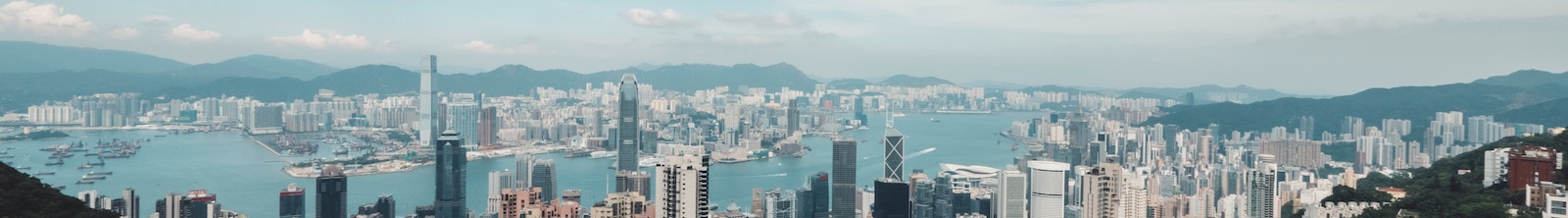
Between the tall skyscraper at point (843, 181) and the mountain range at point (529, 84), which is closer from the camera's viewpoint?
the tall skyscraper at point (843, 181)

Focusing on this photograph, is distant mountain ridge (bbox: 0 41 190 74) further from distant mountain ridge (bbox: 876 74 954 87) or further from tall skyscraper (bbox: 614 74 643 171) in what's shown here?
distant mountain ridge (bbox: 876 74 954 87)

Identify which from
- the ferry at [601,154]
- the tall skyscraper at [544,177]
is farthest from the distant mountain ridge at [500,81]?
the tall skyscraper at [544,177]

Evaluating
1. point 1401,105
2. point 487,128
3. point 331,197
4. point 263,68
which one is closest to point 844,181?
point 331,197

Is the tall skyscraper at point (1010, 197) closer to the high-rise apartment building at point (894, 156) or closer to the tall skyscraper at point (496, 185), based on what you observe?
the high-rise apartment building at point (894, 156)

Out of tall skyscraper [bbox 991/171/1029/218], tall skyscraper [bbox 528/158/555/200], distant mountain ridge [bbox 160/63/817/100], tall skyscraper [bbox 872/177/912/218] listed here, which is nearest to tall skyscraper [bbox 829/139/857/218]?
tall skyscraper [bbox 872/177/912/218]

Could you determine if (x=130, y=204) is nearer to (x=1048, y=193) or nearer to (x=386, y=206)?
(x=386, y=206)
